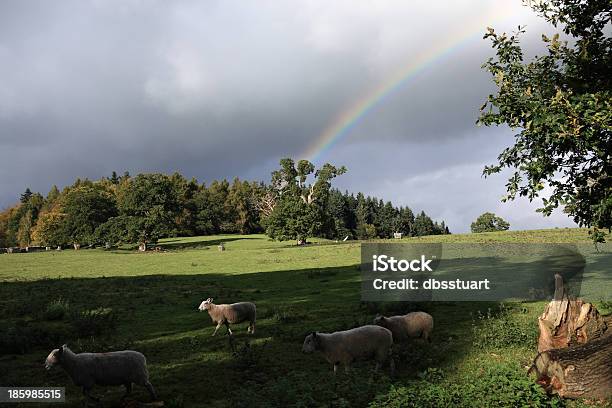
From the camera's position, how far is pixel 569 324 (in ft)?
41.7

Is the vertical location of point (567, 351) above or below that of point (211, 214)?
below

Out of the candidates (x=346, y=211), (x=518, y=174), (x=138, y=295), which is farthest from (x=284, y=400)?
(x=346, y=211)

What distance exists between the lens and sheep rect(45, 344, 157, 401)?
1135 centimetres

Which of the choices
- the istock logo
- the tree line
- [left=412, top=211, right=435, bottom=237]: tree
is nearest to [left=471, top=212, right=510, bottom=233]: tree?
[left=412, top=211, right=435, bottom=237]: tree

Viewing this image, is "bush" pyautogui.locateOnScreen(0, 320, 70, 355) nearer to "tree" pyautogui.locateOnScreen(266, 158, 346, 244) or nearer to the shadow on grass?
the shadow on grass

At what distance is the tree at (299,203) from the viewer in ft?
247

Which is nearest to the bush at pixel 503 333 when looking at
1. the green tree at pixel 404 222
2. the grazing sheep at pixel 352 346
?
the grazing sheep at pixel 352 346

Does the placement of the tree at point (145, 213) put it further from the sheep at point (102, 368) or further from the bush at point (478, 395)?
the bush at point (478, 395)

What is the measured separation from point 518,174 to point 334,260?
35.4 metres

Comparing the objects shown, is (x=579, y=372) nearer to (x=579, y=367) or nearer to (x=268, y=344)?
(x=579, y=367)

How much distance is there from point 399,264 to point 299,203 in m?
38.6

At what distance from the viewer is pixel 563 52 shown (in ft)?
40.0

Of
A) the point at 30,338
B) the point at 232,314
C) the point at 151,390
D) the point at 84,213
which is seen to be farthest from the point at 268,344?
the point at 84,213

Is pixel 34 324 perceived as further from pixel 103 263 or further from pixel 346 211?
pixel 346 211
